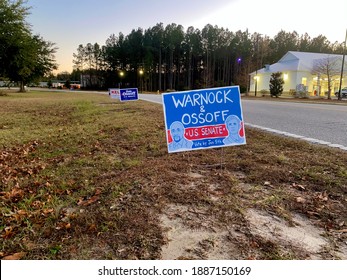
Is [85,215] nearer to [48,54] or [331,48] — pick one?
[48,54]

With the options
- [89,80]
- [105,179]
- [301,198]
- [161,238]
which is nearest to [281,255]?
[161,238]

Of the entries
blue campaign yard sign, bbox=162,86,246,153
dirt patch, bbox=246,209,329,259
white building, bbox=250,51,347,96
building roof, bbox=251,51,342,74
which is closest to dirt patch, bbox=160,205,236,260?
dirt patch, bbox=246,209,329,259

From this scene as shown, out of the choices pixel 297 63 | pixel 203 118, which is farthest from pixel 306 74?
pixel 203 118

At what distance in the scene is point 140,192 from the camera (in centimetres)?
310

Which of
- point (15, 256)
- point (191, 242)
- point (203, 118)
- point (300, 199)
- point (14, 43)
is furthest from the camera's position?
point (14, 43)

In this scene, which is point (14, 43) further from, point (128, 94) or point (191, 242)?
point (191, 242)

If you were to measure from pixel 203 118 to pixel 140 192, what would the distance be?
1.39m

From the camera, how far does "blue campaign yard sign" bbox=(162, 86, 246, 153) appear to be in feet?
12.3

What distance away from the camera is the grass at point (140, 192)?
217cm

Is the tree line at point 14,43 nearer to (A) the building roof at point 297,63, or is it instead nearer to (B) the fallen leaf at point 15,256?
(B) the fallen leaf at point 15,256

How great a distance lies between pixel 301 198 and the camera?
292cm

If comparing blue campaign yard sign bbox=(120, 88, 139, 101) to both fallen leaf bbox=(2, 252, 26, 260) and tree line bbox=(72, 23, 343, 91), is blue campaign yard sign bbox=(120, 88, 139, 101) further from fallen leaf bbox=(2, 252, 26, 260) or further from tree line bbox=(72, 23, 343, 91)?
tree line bbox=(72, 23, 343, 91)

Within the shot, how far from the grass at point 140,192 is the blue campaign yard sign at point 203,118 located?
1.48 feet

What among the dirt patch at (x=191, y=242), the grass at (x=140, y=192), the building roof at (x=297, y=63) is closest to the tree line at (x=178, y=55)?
the building roof at (x=297, y=63)
